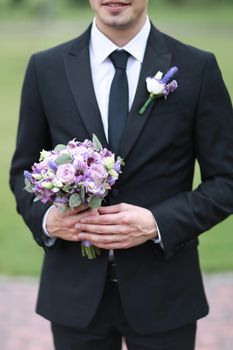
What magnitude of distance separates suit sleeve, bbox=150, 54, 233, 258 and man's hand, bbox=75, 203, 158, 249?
3.9 inches

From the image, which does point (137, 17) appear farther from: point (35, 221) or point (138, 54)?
point (35, 221)

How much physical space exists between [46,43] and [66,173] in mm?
19670

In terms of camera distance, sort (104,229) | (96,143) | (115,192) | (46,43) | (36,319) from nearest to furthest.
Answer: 1. (96,143)
2. (104,229)
3. (115,192)
4. (36,319)
5. (46,43)

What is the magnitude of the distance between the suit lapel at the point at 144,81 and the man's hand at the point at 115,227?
0.78 feet

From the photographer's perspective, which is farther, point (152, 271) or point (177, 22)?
point (177, 22)

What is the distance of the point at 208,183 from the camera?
3281mm

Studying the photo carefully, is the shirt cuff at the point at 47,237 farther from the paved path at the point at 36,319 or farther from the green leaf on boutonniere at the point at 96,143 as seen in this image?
the paved path at the point at 36,319

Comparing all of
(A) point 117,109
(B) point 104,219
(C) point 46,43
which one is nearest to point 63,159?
(B) point 104,219

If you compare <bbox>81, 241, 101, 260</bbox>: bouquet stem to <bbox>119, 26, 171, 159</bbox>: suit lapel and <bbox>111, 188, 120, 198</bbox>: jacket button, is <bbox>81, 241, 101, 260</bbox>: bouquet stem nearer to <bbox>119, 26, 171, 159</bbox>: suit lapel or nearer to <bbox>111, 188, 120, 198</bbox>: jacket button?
<bbox>111, 188, 120, 198</bbox>: jacket button

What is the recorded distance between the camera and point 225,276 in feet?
22.8

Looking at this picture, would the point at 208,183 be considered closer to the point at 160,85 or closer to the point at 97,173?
the point at 160,85

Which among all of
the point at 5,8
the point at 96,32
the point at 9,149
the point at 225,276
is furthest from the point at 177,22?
the point at 96,32

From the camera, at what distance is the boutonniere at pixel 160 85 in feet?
10.3

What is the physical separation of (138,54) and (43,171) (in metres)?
0.72
